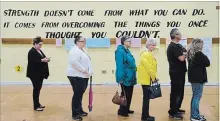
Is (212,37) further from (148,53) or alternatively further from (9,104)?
(9,104)

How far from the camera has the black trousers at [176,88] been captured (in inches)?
223

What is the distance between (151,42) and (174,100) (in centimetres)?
112

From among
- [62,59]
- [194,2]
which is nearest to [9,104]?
[62,59]

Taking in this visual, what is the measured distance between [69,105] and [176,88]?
7.61 ft

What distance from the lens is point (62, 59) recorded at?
383 inches

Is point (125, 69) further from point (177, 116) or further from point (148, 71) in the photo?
point (177, 116)

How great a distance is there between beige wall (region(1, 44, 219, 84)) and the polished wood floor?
1.27ft

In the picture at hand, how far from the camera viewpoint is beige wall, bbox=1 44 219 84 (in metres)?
9.55

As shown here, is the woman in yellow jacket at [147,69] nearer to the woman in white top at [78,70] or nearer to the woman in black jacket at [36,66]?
the woman in white top at [78,70]

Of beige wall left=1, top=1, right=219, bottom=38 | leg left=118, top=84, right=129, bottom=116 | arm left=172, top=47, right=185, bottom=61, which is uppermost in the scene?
beige wall left=1, top=1, right=219, bottom=38

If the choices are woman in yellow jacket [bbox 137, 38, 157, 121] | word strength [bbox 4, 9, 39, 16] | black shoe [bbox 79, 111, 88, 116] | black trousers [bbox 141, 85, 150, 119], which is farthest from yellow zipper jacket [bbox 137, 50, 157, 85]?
A: word strength [bbox 4, 9, 39, 16]

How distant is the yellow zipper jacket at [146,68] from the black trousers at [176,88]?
0.50 meters

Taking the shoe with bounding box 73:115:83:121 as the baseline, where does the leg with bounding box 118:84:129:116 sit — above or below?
above

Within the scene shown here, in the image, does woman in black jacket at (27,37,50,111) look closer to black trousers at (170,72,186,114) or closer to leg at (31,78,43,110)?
leg at (31,78,43,110)
